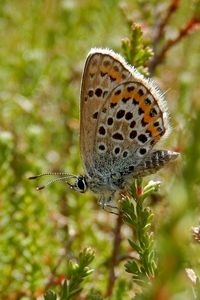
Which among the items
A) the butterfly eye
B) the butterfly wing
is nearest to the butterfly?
the butterfly wing

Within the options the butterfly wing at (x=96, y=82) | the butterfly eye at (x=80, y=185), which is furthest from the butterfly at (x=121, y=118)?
the butterfly eye at (x=80, y=185)

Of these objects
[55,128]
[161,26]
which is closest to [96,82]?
[161,26]

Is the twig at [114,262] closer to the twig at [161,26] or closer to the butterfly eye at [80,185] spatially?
the butterfly eye at [80,185]

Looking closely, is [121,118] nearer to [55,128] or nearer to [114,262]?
[114,262]

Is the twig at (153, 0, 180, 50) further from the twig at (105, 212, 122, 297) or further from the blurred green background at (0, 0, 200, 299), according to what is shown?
the twig at (105, 212, 122, 297)

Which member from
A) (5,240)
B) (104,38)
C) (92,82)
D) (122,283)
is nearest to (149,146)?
Result: (92,82)

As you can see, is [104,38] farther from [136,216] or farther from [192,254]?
[192,254]
